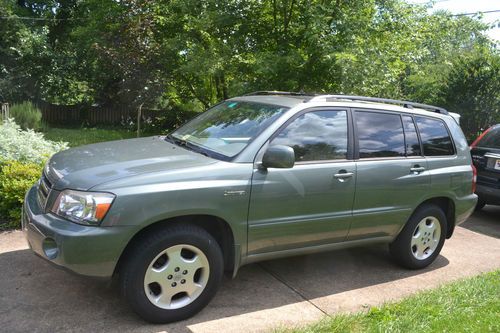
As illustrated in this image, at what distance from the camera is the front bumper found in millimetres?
3199

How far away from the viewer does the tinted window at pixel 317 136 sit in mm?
4109

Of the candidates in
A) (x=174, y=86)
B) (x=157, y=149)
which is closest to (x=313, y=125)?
(x=157, y=149)

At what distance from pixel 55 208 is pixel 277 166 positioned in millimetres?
1685

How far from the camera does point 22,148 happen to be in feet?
20.5

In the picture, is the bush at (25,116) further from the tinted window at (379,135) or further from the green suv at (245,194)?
the tinted window at (379,135)

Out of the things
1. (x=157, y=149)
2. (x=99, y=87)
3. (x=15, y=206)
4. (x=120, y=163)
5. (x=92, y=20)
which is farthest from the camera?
(x=99, y=87)

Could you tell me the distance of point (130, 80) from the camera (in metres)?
15.9

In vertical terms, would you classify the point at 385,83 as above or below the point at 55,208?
above

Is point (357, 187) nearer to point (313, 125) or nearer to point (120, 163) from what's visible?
point (313, 125)

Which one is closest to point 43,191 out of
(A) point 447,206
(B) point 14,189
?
(B) point 14,189

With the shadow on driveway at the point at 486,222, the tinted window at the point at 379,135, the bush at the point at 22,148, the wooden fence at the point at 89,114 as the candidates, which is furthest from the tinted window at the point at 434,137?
the wooden fence at the point at 89,114

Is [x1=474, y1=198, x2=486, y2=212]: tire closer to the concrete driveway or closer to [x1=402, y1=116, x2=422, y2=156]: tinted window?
the concrete driveway

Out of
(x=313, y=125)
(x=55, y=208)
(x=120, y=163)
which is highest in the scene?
(x=313, y=125)

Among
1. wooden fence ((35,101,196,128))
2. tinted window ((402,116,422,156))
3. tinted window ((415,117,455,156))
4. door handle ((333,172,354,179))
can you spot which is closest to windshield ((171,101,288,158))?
door handle ((333,172,354,179))
